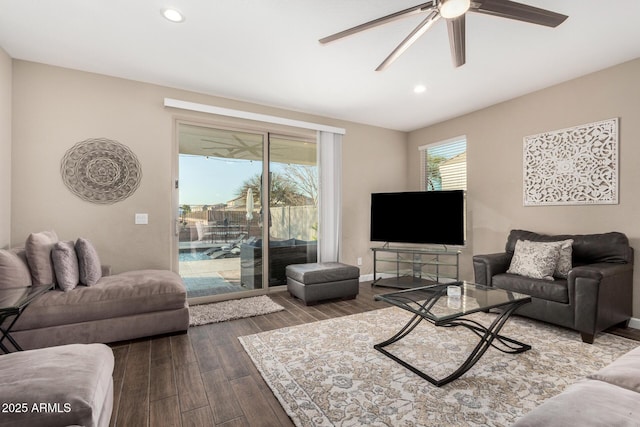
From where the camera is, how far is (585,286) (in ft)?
8.30

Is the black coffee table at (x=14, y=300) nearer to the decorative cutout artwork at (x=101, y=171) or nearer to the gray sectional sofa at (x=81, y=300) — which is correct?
the gray sectional sofa at (x=81, y=300)

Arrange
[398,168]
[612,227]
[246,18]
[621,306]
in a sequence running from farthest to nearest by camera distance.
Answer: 1. [398,168]
2. [612,227]
3. [621,306]
4. [246,18]

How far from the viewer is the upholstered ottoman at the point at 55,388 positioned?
104cm

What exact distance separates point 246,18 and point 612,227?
3992 mm

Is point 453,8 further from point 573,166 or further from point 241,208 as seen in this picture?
point 241,208

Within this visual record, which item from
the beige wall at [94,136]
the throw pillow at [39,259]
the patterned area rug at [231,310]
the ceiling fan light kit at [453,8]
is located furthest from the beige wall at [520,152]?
the throw pillow at [39,259]

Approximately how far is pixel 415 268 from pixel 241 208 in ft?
9.49

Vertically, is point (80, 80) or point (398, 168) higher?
point (80, 80)

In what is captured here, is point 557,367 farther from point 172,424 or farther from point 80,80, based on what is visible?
point 80,80

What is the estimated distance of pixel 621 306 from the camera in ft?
9.14

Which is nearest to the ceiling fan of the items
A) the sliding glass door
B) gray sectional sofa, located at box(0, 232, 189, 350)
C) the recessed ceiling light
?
the recessed ceiling light

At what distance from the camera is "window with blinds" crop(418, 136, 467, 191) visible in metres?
4.62

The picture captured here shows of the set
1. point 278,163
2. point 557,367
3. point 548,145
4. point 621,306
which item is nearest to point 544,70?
point 548,145

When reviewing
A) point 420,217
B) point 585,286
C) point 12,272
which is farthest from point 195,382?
point 420,217
